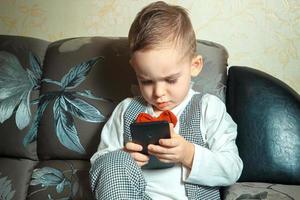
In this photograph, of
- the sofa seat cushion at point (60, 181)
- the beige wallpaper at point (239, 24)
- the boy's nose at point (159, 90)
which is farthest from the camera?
the beige wallpaper at point (239, 24)

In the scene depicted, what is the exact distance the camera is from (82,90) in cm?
119

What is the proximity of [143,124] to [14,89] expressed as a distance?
0.52m

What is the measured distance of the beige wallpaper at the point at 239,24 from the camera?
4.14 ft

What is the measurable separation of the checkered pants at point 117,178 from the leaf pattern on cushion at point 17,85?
391mm

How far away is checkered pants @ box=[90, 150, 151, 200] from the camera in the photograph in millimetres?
856

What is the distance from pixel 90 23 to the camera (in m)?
1.41

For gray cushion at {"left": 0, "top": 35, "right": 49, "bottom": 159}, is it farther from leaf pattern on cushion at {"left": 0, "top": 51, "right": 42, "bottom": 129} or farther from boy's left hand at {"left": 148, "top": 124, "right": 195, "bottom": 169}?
boy's left hand at {"left": 148, "top": 124, "right": 195, "bottom": 169}

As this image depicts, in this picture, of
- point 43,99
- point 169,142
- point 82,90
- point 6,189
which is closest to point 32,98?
point 43,99

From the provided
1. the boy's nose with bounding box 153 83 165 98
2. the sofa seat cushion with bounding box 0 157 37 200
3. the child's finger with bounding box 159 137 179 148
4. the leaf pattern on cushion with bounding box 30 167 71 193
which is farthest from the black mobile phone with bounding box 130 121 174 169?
the sofa seat cushion with bounding box 0 157 37 200

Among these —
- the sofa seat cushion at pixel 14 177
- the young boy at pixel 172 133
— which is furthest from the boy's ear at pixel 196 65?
the sofa seat cushion at pixel 14 177

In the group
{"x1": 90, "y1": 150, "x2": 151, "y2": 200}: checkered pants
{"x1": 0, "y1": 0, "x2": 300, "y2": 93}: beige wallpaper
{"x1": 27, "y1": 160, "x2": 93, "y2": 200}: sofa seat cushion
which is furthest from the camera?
{"x1": 0, "y1": 0, "x2": 300, "y2": 93}: beige wallpaper

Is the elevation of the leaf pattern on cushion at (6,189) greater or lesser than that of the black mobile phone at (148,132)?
lesser

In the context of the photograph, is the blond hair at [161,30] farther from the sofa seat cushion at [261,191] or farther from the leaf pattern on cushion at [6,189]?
the leaf pattern on cushion at [6,189]

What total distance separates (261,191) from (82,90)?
0.55 meters
